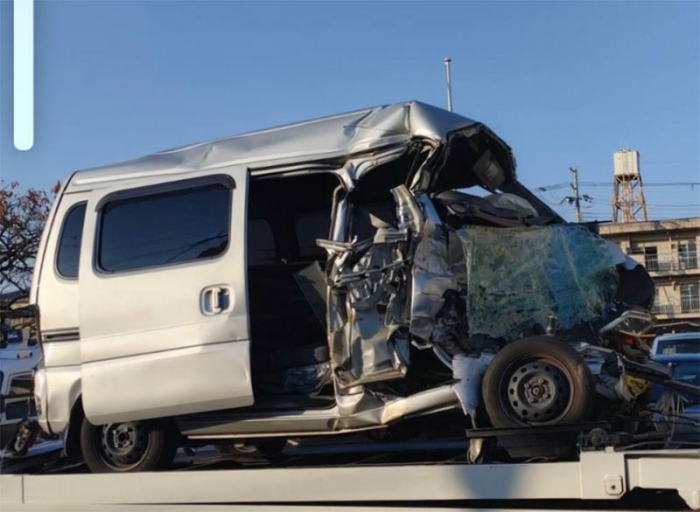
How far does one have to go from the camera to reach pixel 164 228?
5.20 meters

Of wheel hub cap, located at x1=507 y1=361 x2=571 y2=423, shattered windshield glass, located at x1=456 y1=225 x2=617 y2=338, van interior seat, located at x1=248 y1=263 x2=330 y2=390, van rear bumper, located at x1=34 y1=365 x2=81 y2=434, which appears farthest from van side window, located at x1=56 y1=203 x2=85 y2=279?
wheel hub cap, located at x1=507 y1=361 x2=571 y2=423

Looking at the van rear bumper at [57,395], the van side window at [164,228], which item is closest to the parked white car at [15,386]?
the van rear bumper at [57,395]

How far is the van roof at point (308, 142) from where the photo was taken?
497 cm

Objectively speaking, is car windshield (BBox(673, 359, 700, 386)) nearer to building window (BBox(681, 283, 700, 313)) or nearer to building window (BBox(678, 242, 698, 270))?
building window (BBox(678, 242, 698, 270))

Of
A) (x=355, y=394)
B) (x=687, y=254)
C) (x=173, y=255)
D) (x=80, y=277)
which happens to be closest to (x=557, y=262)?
(x=355, y=394)

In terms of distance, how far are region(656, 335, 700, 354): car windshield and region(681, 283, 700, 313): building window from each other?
128 feet

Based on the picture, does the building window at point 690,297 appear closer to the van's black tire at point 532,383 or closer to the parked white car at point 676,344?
the parked white car at point 676,344

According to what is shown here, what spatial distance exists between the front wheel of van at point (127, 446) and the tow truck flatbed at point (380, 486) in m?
0.50

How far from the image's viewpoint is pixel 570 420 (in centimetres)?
431

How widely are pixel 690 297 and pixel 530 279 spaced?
1905 inches

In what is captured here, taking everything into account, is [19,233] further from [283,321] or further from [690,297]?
[690,297]

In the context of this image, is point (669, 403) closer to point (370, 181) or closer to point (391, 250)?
point (391, 250)

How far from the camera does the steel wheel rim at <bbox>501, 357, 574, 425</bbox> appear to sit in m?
4.38

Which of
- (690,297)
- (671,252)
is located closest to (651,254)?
(671,252)
